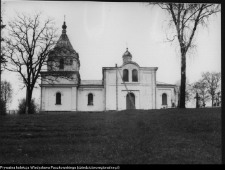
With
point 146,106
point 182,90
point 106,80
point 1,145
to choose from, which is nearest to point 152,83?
point 146,106

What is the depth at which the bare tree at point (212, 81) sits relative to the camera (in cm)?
1244

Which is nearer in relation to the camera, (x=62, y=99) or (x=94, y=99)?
(x=62, y=99)

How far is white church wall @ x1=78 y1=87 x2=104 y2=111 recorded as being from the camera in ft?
82.4

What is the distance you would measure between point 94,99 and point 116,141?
16820 mm

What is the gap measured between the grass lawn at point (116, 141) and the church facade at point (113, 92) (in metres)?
9.03

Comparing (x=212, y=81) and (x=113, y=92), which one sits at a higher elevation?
(x=212, y=81)

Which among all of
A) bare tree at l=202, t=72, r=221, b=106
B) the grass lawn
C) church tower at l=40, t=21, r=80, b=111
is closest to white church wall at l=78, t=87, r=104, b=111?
church tower at l=40, t=21, r=80, b=111

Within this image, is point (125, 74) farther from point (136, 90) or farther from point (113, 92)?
point (113, 92)

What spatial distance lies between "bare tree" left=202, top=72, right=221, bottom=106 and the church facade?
6794mm

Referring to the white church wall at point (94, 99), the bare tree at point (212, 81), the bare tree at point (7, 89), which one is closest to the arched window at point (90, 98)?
the white church wall at point (94, 99)

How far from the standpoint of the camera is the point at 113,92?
25109mm

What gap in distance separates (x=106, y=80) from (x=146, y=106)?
5.08 m

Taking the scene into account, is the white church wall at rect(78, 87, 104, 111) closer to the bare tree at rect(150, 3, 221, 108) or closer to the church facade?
the church facade

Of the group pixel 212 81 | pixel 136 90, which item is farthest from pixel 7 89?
pixel 212 81
